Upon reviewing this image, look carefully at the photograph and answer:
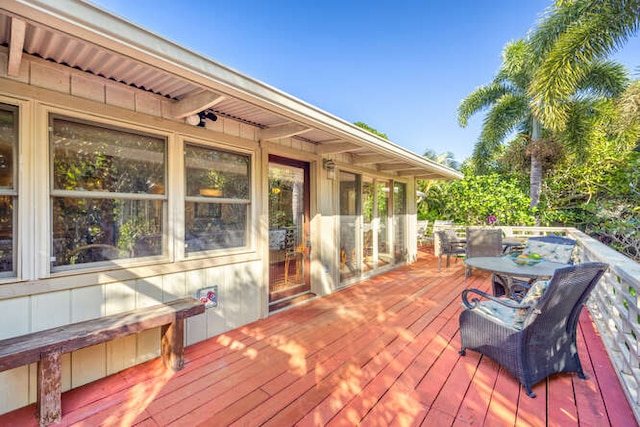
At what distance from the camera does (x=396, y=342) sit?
2896 mm

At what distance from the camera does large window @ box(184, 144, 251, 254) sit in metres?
2.92

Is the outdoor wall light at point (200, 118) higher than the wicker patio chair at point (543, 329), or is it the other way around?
the outdoor wall light at point (200, 118)

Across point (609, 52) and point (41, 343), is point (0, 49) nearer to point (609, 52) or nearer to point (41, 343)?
point (41, 343)

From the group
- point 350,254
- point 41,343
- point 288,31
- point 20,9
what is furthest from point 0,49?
point 288,31

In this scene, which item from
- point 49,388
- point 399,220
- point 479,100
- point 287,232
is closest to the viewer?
point 49,388

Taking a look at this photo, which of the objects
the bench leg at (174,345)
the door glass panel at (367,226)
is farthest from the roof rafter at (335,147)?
the bench leg at (174,345)

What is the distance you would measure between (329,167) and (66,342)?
3.51 metres

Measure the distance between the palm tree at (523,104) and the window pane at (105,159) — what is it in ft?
28.6

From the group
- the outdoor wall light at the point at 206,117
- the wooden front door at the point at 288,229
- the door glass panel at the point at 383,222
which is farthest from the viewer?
the door glass panel at the point at 383,222

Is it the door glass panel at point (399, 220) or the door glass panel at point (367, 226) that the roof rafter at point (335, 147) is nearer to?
the door glass panel at point (367, 226)

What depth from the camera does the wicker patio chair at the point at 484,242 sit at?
5270 millimetres

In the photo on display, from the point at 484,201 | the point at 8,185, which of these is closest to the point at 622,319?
the point at 8,185

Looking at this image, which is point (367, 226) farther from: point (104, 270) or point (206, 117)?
point (104, 270)

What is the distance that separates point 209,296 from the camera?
2986mm
